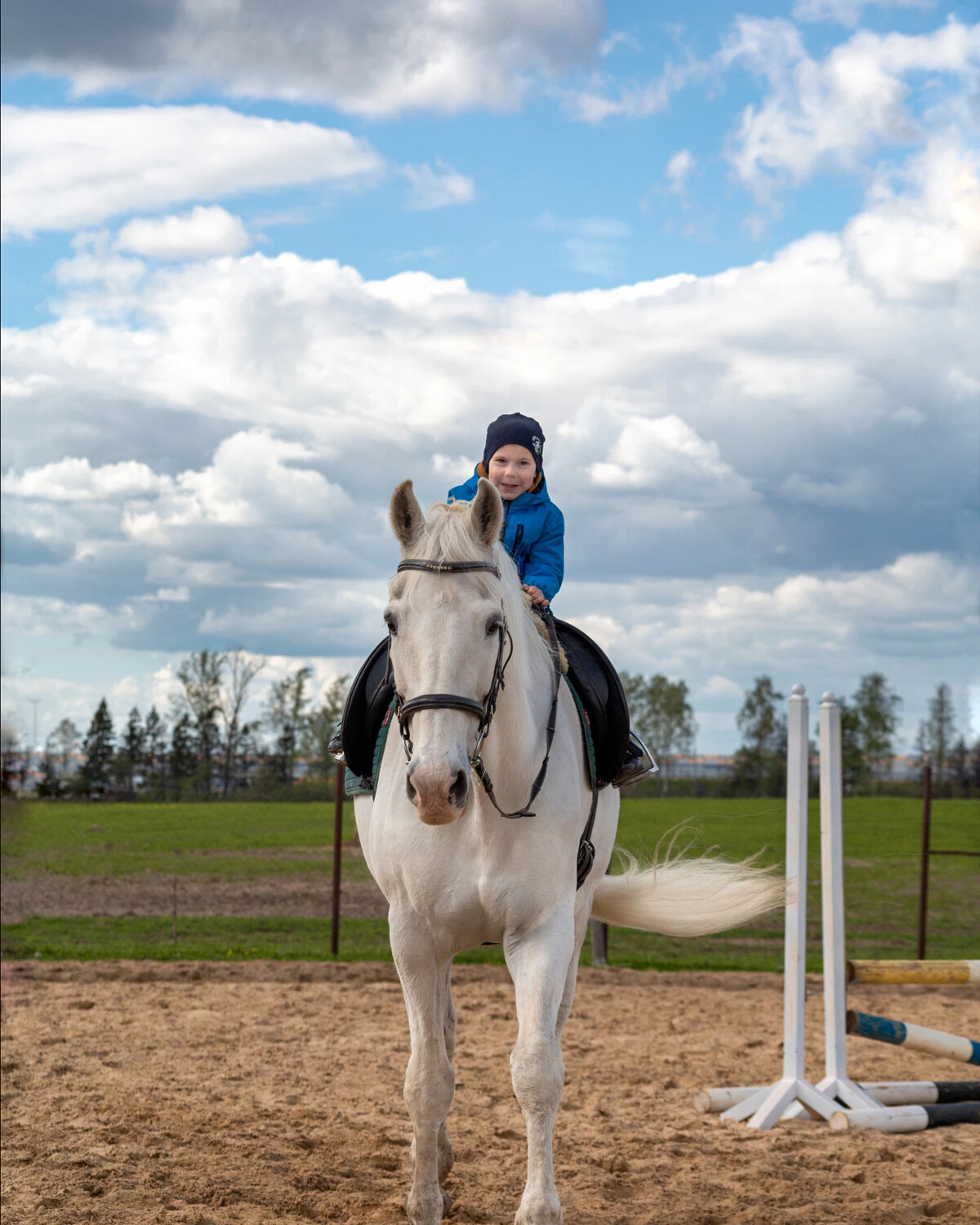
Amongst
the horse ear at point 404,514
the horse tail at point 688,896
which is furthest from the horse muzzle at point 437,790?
the horse tail at point 688,896

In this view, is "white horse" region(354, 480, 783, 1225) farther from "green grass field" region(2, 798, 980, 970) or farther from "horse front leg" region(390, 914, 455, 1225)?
"green grass field" region(2, 798, 980, 970)

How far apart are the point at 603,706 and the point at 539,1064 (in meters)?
1.39

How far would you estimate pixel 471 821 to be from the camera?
369 cm

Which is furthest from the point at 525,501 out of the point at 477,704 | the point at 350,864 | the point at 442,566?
the point at 350,864

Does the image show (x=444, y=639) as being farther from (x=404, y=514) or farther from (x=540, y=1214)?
(x=540, y=1214)

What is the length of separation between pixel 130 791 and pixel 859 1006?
25.0 metres

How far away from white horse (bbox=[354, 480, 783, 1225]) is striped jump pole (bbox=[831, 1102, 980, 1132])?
91.1 inches

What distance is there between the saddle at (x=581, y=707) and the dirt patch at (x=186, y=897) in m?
11.3

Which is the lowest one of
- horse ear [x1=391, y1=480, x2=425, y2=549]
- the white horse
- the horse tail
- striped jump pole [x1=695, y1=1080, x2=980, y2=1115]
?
striped jump pole [x1=695, y1=1080, x2=980, y2=1115]

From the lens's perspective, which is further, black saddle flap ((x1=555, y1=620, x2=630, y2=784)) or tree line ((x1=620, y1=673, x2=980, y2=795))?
tree line ((x1=620, y1=673, x2=980, y2=795))

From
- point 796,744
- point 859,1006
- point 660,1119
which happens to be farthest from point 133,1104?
point 859,1006

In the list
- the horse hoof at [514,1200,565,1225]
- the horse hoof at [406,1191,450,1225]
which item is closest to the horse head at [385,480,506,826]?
the horse hoof at [514,1200,565,1225]

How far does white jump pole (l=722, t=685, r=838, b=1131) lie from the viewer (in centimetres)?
598

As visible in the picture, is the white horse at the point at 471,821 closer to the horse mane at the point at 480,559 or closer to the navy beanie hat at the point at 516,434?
the horse mane at the point at 480,559
